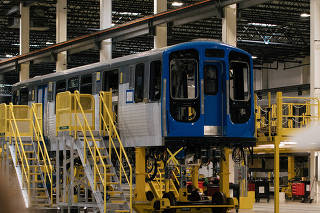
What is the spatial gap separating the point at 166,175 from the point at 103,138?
8.48ft

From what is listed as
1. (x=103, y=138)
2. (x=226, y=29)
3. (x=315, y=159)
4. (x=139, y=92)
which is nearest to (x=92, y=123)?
(x=103, y=138)

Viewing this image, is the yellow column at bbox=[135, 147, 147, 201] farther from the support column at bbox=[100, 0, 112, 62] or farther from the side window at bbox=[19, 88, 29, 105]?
the support column at bbox=[100, 0, 112, 62]

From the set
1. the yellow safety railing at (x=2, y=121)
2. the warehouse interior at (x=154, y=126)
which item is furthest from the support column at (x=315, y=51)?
the yellow safety railing at (x=2, y=121)

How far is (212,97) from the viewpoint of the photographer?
1616 cm

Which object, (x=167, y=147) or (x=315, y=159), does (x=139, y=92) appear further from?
(x=315, y=159)

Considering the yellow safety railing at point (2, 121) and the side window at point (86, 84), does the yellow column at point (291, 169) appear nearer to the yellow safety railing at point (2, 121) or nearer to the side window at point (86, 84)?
the side window at point (86, 84)

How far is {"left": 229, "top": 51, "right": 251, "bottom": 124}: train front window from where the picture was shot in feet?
53.5

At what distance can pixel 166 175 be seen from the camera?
58.4ft

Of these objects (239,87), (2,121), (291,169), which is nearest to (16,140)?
(2,121)

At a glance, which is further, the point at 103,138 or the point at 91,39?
the point at 91,39

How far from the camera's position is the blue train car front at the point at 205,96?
15.8m

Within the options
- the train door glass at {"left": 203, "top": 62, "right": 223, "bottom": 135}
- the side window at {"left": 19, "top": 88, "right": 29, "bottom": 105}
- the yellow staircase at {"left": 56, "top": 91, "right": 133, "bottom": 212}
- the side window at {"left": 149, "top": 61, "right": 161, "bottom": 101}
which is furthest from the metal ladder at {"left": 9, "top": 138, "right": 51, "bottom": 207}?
the train door glass at {"left": 203, "top": 62, "right": 223, "bottom": 135}

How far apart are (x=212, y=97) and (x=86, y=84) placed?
577 centimetres

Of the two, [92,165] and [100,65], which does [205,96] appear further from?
[100,65]
